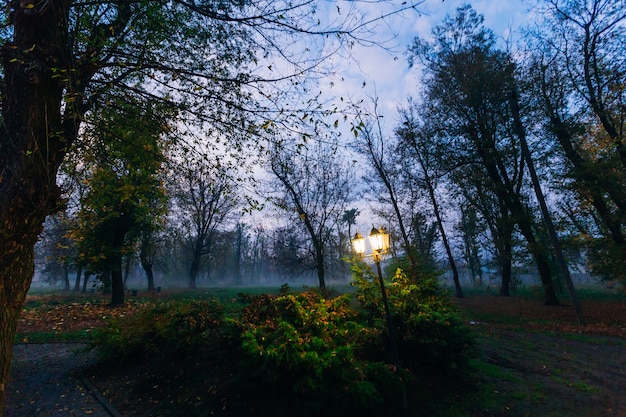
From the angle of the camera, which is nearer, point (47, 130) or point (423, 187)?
point (47, 130)

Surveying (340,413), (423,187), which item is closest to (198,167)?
(340,413)

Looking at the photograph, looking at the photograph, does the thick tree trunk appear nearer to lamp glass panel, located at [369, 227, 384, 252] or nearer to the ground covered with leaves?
the ground covered with leaves

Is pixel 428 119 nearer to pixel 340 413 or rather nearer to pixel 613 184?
pixel 613 184

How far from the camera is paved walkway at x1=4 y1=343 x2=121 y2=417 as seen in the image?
4.65 meters

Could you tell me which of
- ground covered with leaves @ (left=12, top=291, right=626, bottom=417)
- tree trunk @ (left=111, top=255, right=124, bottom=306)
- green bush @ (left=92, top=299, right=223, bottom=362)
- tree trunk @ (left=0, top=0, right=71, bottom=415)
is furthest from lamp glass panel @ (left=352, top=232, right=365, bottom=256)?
tree trunk @ (left=111, top=255, right=124, bottom=306)

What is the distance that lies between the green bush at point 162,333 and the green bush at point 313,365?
6.02ft

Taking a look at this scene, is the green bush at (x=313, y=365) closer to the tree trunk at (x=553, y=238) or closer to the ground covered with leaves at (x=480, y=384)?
the ground covered with leaves at (x=480, y=384)

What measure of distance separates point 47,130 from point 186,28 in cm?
257

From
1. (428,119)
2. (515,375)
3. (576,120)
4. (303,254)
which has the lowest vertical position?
(515,375)

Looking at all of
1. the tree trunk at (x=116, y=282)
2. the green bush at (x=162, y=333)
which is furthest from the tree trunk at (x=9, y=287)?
the tree trunk at (x=116, y=282)

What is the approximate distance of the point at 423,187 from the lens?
19.2 m

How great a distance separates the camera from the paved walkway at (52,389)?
4652 mm

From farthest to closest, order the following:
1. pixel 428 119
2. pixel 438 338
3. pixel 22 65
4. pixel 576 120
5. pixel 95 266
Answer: pixel 428 119
pixel 95 266
pixel 576 120
pixel 438 338
pixel 22 65

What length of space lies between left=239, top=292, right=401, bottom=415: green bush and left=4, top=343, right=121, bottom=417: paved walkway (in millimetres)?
2488
